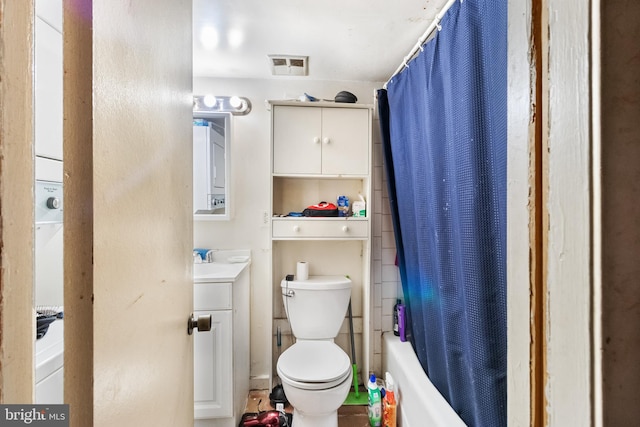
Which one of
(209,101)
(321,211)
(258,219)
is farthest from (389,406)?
(209,101)

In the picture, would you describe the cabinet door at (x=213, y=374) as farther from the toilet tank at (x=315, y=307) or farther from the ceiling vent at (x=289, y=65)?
the ceiling vent at (x=289, y=65)

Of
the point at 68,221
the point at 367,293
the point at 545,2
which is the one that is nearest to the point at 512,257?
the point at 545,2

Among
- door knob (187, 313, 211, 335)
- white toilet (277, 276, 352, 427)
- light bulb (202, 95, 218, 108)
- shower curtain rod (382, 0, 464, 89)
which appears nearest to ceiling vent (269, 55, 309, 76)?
light bulb (202, 95, 218, 108)

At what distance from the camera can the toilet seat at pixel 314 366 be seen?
1276 millimetres

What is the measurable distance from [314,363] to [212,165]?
4.35 ft

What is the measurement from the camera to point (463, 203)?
941mm

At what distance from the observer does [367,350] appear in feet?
5.58

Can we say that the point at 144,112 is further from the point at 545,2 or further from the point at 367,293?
the point at 367,293

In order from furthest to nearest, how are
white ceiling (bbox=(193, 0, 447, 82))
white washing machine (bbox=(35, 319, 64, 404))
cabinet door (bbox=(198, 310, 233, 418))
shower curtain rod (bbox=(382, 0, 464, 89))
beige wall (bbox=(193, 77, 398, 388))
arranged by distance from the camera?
beige wall (bbox=(193, 77, 398, 388)) < cabinet door (bbox=(198, 310, 233, 418)) < white ceiling (bbox=(193, 0, 447, 82)) < shower curtain rod (bbox=(382, 0, 464, 89)) < white washing machine (bbox=(35, 319, 64, 404))

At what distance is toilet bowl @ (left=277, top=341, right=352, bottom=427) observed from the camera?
127 cm
